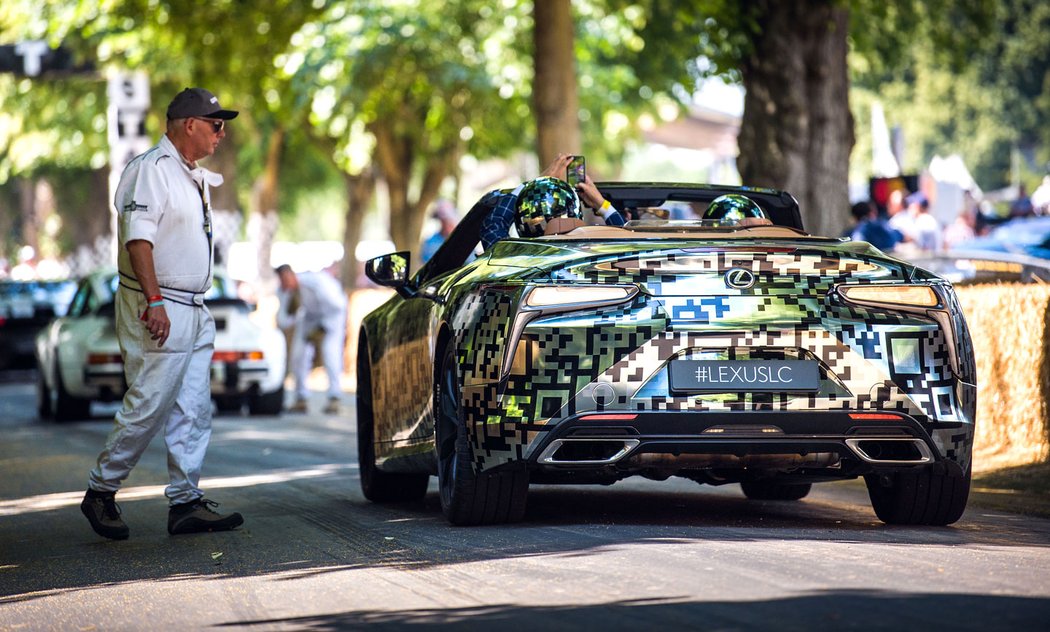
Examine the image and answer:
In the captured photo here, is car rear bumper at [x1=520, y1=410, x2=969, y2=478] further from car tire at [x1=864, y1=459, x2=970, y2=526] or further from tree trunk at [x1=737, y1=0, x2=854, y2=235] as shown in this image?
tree trunk at [x1=737, y1=0, x2=854, y2=235]

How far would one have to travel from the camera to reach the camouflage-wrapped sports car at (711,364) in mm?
7078

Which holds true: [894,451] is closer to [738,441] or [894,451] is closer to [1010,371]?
[738,441]

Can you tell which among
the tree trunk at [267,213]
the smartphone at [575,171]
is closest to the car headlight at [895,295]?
the smartphone at [575,171]

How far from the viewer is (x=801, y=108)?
16.5m

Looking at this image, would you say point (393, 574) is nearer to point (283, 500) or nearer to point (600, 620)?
point (600, 620)

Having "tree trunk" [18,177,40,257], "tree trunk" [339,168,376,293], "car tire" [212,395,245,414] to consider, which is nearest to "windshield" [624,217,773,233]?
"car tire" [212,395,245,414]

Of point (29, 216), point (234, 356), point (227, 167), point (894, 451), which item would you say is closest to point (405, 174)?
point (227, 167)

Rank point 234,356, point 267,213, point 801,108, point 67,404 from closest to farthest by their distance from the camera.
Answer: point 801,108
point 234,356
point 67,404
point 267,213

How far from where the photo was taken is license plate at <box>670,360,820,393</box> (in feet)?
23.2

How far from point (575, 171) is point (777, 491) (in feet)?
6.39

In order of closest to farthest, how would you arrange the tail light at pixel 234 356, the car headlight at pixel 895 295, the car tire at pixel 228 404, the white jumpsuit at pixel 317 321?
the car headlight at pixel 895 295 → the tail light at pixel 234 356 → the white jumpsuit at pixel 317 321 → the car tire at pixel 228 404

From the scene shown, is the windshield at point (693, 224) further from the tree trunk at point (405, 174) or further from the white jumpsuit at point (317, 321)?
the tree trunk at point (405, 174)

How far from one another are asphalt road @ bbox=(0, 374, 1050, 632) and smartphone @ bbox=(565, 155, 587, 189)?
1.56 m

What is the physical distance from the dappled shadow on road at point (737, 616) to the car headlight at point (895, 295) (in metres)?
1.75
